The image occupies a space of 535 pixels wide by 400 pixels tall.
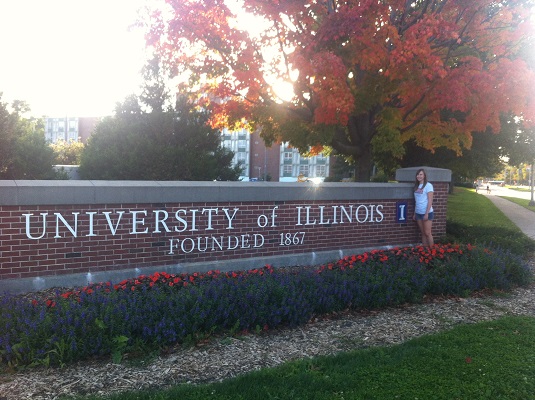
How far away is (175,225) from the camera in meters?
7.00

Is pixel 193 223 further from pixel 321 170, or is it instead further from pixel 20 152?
pixel 321 170

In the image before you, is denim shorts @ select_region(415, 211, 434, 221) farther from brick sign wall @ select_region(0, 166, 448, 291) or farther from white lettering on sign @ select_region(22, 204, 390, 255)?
white lettering on sign @ select_region(22, 204, 390, 255)

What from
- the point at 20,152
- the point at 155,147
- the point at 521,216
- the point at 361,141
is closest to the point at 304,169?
the point at 521,216

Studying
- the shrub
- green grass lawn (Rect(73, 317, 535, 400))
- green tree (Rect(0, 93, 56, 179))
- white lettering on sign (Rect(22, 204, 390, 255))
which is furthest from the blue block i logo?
green tree (Rect(0, 93, 56, 179))

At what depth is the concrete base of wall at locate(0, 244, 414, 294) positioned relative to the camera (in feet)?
19.8

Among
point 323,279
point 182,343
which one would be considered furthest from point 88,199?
point 323,279

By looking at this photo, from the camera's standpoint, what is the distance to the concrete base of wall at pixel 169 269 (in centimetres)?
602

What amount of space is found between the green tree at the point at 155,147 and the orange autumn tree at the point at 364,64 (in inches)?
269

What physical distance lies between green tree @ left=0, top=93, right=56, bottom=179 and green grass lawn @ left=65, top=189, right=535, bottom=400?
1827cm

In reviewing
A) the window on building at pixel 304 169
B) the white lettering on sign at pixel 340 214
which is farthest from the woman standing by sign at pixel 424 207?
the window on building at pixel 304 169

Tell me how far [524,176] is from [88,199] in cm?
14978

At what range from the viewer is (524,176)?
13862cm

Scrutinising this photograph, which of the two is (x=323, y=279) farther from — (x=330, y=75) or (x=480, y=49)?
(x=480, y=49)

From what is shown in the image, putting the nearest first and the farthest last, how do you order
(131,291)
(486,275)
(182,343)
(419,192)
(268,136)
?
(182,343) → (131,291) → (486,275) → (419,192) → (268,136)
